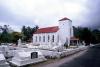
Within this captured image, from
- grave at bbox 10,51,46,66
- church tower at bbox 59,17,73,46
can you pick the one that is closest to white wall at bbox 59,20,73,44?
church tower at bbox 59,17,73,46

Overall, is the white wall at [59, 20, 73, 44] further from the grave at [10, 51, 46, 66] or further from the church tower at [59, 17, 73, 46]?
the grave at [10, 51, 46, 66]

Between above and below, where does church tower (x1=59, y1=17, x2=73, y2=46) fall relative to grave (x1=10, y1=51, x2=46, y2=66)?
above

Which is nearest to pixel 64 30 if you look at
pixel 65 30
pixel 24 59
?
pixel 65 30

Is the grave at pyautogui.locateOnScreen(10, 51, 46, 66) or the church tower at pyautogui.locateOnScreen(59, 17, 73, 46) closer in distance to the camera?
the grave at pyautogui.locateOnScreen(10, 51, 46, 66)

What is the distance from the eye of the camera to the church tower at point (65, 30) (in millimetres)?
43875

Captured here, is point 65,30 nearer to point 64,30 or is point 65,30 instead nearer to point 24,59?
point 64,30

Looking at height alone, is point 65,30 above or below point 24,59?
above

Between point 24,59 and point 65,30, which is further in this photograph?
point 65,30

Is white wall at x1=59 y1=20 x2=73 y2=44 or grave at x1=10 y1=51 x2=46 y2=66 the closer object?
grave at x1=10 y1=51 x2=46 y2=66

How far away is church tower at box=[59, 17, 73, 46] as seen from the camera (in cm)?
4388

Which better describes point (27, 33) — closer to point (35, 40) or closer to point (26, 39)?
point (26, 39)

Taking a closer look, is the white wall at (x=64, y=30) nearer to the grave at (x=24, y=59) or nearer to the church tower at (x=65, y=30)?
the church tower at (x=65, y=30)

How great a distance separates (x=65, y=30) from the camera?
144ft

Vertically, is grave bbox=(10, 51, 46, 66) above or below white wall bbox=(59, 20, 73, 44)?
below
